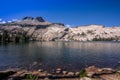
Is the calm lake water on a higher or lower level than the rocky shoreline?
lower

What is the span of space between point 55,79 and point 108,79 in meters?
9.17

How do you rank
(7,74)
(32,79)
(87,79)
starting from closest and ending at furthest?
(32,79) → (87,79) → (7,74)

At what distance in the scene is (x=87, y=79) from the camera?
2942cm

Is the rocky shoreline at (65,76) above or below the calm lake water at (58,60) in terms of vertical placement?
above

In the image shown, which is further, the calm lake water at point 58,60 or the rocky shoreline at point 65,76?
the calm lake water at point 58,60

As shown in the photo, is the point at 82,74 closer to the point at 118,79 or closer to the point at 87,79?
the point at 87,79

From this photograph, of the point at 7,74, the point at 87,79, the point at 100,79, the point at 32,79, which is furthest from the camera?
the point at 7,74

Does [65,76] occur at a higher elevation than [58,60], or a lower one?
higher

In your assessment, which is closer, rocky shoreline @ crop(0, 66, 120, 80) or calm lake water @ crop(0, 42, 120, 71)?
rocky shoreline @ crop(0, 66, 120, 80)

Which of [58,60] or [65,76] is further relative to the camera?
[58,60]

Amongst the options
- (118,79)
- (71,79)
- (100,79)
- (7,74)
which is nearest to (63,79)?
(71,79)

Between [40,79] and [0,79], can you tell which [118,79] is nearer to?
[40,79]

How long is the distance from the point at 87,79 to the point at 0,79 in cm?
1476

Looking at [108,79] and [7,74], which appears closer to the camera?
[108,79]
